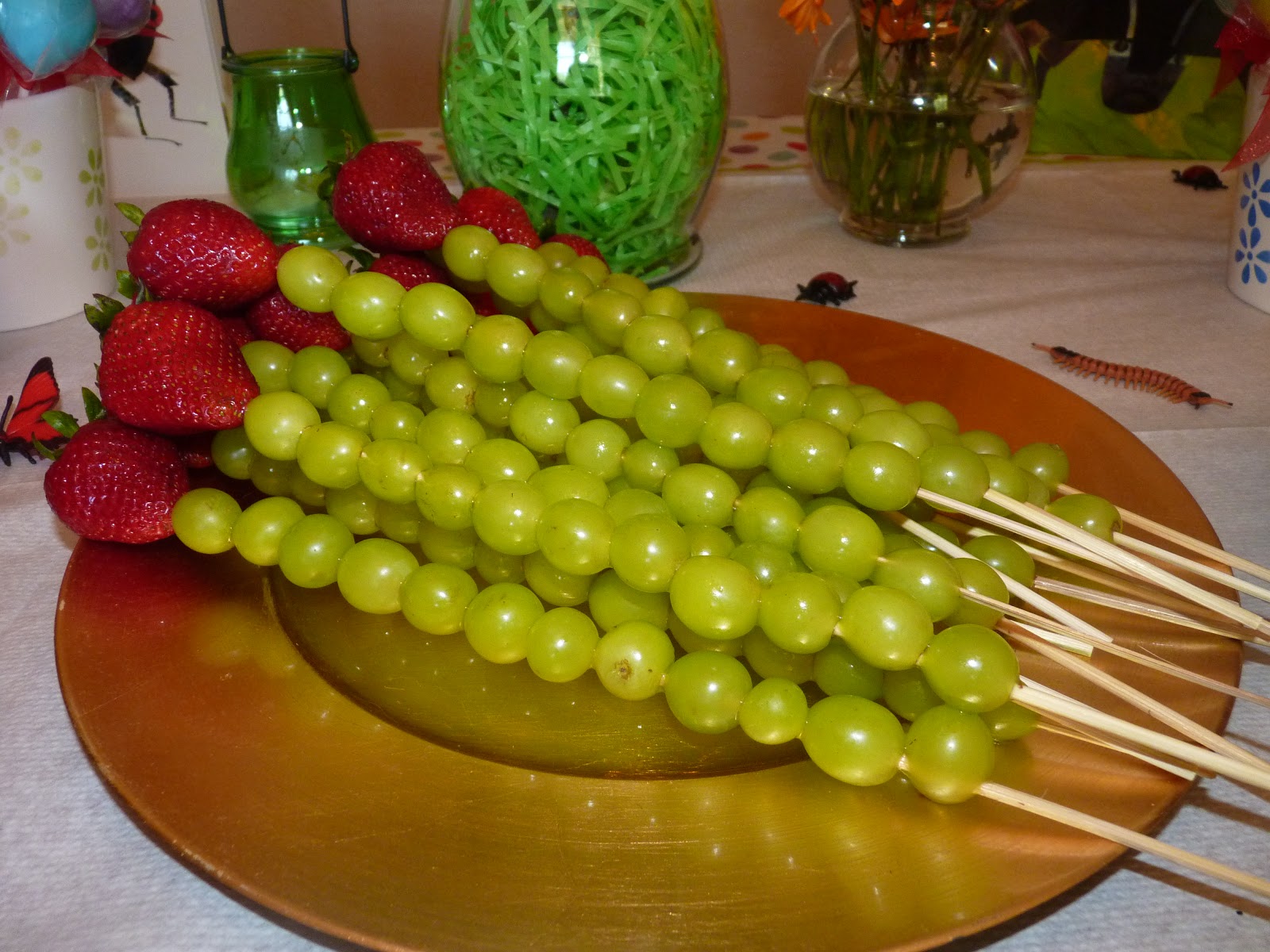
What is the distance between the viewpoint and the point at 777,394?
2.12ft

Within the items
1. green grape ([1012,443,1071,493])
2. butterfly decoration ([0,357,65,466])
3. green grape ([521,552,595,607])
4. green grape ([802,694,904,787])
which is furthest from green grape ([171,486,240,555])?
green grape ([1012,443,1071,493])

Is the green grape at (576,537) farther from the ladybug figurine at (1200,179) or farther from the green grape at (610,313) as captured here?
the ladybug figurine at (1200,179)

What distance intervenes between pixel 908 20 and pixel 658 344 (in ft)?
2.22

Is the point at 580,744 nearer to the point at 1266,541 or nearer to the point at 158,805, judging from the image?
the point at 158,805

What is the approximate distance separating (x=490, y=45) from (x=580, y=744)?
757mm

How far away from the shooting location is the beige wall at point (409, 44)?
2852 millimetres

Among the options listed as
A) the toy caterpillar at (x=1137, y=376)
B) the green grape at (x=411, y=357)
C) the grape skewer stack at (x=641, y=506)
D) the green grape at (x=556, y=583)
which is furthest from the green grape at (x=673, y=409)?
the toy caterpillar at (x=1137, y=376)

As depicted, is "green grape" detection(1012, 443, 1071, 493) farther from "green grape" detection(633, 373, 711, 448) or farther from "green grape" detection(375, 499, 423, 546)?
"green grape" detection(375, 499, 423, 546)

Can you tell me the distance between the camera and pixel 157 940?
1.58ft

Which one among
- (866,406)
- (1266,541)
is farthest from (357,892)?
(1266,541)

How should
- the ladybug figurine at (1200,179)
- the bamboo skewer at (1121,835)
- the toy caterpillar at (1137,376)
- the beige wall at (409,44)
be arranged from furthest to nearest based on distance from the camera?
1. the beige wall at (409,44)
2. the ladybug figurine at (1200,179)
3. the toy caterpillar at (1137,376)
4. the bamboo skewer at (1121,835)

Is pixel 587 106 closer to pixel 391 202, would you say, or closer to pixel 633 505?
pixel 391 202

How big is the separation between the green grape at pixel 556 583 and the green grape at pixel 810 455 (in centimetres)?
14

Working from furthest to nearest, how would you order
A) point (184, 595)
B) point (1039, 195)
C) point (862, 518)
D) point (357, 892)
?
point (1039, 195)
point (184, 595)
point (862, 518)
point (357, 892)
